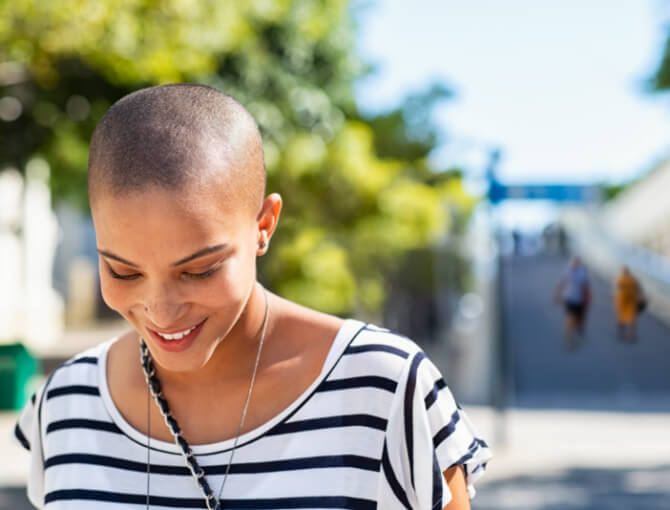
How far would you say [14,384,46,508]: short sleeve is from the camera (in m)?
1.50

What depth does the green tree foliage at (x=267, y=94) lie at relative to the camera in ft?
31.3

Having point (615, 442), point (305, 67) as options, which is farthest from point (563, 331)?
point (305, 67)

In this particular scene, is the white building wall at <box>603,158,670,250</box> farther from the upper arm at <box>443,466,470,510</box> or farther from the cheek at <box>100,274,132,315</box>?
the cheek at <box>100,274,132,315</box>

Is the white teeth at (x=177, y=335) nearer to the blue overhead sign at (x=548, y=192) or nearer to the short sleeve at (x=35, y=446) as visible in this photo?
the short sleeve at (x=35, y=446)

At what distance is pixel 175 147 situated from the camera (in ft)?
4.08

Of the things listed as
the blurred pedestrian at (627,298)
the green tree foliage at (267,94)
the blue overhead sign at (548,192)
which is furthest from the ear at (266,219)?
the green tree foliage at (267,94)

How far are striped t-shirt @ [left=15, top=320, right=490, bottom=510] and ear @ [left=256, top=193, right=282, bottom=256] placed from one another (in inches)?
7.0

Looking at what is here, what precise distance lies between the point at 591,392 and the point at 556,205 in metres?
1.50

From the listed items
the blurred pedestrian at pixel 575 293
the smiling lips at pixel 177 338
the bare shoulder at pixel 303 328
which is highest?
the smiling lips at pixel 177 338

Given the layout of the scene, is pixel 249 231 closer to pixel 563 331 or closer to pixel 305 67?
pixel 563 331

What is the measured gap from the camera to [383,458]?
4.35 feet

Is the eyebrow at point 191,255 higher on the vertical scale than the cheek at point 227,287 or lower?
higher

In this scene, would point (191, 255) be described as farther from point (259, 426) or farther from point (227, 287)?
point (259, 426)

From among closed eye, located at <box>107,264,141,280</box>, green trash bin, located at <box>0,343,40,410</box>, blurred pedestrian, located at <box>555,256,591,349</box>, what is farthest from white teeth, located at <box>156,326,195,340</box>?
green trash bin, located at <box>0,343,40,410</box>
